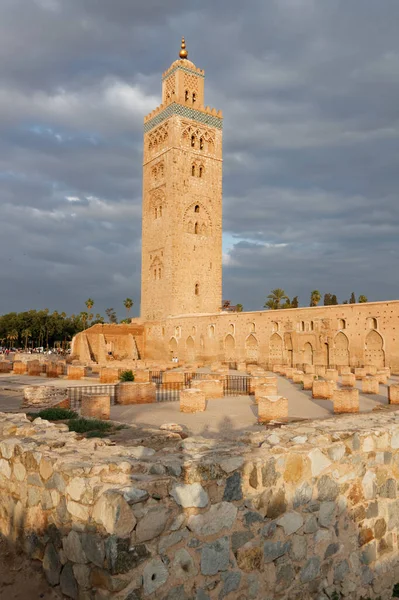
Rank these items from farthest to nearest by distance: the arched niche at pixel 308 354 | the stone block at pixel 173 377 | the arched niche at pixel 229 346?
the arched niche at pixel 229 346
the arched niche at pixel 308 354
the stone block at pixel 173 377

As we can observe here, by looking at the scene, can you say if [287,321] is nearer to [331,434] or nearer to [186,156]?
[186,156]

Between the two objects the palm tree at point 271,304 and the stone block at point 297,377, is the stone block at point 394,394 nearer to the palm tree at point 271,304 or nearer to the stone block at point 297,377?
the stone block at point 297,377

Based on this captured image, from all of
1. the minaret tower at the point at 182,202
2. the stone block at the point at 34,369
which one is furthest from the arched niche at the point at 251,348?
the stone block at the point at 34,369

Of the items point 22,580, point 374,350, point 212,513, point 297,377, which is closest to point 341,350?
point 374,350

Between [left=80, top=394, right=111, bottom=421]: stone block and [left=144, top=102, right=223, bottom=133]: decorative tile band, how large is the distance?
31867 millimetres

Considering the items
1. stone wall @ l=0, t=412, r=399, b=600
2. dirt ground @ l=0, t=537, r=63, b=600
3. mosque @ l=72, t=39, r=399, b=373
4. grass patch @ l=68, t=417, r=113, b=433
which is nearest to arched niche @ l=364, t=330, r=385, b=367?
mosque @ l=72, t=39, r=399, b=373

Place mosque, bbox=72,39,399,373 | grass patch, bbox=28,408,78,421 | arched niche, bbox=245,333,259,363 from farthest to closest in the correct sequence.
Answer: mosque, bbox=72,39,399,373 → arched niche, bbox=245,333,259,363 → grass patch, bbox=28,408,78,421

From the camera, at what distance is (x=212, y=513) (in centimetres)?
257

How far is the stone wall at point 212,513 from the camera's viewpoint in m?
2.36

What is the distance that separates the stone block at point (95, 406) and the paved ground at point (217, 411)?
1.25 feet

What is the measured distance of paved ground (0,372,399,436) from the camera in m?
8.28

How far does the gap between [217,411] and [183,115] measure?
3151 cm

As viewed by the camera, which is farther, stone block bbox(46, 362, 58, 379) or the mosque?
the mosque

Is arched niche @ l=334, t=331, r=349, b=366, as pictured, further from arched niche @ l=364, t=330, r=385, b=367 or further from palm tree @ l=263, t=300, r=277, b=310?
palm tree @ l=263, t=300, r=277, b=310
